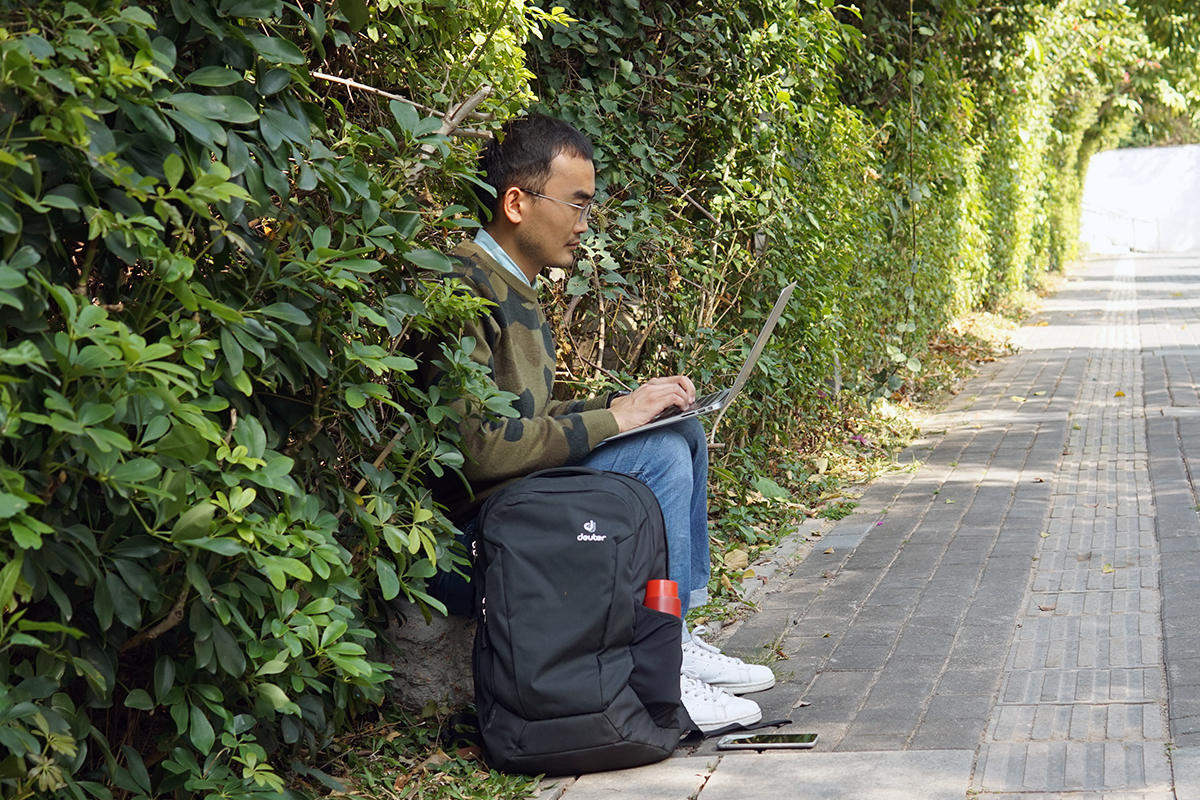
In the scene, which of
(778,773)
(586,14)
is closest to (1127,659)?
(778,773)

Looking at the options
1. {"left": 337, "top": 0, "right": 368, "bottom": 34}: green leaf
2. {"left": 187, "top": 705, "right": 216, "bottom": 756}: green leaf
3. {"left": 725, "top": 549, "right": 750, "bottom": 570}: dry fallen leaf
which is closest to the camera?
{"left": 187, "top": 705, "right": 216, "bottom": 756}: green leaf

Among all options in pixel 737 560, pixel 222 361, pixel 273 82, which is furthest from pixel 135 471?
pixel 737 560

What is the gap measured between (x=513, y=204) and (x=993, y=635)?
84.4 inches

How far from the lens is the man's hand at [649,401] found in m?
3.63

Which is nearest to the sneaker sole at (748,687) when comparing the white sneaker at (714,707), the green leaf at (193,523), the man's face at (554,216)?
the white sneaker at (714,707)

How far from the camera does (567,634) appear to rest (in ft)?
10.3

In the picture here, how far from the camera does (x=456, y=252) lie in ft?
11.8

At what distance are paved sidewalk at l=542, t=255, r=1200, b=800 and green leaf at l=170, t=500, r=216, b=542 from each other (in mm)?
1353

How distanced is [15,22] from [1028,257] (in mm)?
20365

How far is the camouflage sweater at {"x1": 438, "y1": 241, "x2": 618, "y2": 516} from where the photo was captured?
335cm

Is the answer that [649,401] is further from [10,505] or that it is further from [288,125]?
[10,505]

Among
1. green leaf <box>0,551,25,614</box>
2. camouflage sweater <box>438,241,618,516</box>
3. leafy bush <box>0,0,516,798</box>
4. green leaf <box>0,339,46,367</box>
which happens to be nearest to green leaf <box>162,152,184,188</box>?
leafy bush <box>0,0,516,798</box>

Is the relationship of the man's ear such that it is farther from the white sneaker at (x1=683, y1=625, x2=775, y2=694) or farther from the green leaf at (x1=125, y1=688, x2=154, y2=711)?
the green leaf at (x1=125, y1=688, x2=154, y2=711)

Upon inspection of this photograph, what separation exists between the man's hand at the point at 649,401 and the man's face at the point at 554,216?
0.46 metres
